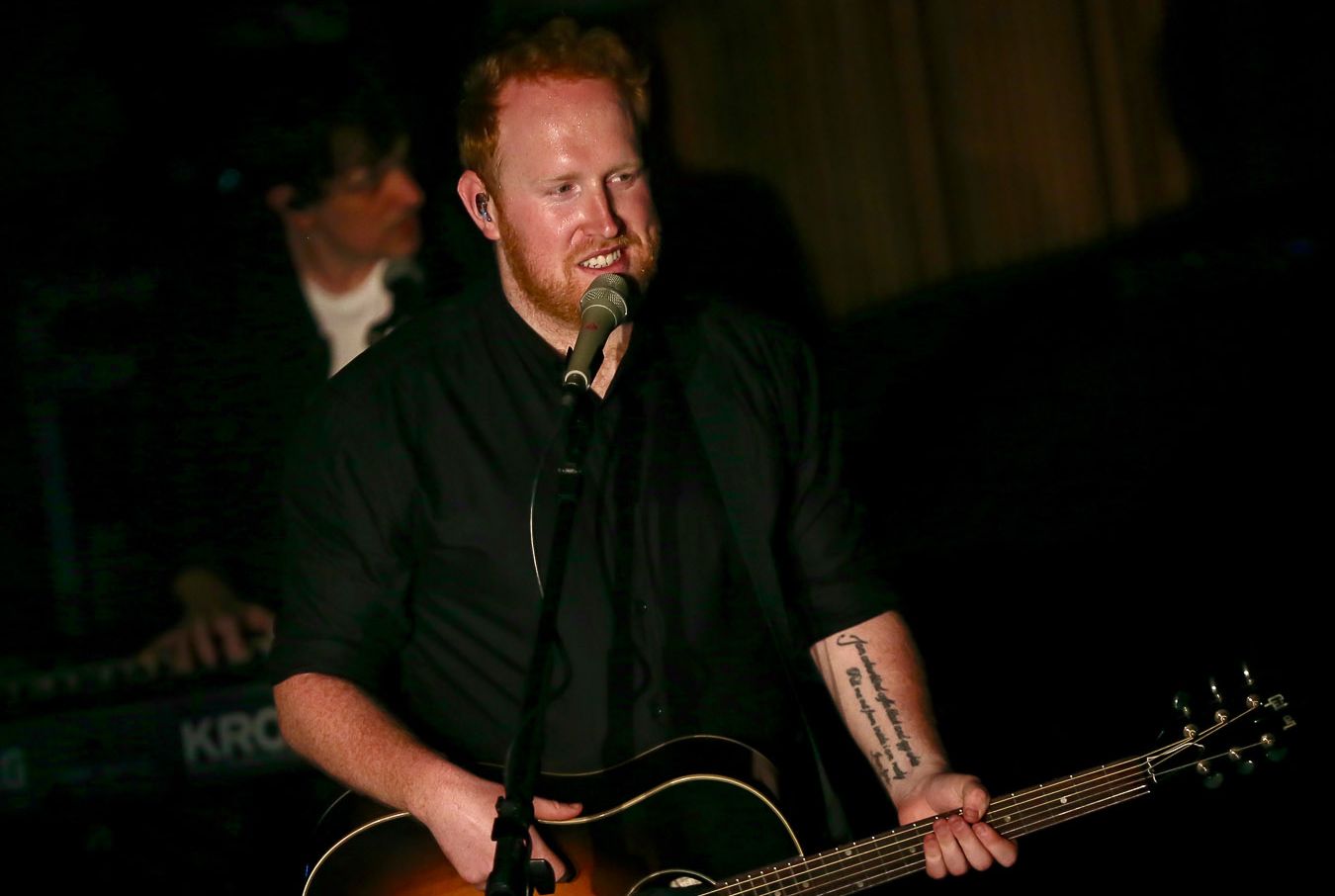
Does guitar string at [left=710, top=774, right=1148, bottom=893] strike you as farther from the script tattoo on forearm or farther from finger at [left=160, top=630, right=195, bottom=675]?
finger at [left=160, top=630, right=195, bottom=675]

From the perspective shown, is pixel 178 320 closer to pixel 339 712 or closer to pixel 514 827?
pixel 339 712

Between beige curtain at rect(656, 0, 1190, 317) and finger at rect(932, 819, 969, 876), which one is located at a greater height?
beige curtain at rect(656, 0, 1190, 317)

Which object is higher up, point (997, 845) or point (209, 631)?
point (209, 631)

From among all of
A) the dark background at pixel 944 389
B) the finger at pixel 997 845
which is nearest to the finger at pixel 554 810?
the finger at pixel 997 845

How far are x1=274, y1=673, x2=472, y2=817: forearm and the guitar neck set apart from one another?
1.58ft

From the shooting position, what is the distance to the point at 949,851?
194cm

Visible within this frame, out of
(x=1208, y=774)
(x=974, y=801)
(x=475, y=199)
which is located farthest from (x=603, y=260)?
(x=1208, y=774)

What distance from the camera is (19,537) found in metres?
3.09

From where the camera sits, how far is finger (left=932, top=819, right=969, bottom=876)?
194cm

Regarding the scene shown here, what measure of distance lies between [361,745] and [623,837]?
0.45 meters

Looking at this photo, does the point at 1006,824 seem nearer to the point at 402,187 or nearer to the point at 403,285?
the point at 403,285

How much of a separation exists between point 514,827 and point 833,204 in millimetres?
2039

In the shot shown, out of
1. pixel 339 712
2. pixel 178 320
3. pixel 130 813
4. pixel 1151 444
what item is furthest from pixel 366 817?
pixel 1151 444

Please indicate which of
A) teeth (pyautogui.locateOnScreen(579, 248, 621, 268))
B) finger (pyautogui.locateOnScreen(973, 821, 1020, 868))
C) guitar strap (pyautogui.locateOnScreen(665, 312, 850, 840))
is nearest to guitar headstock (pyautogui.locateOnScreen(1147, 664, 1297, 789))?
finger (pyautogui.locateOnScreen(973, 821, 1020, 868))
